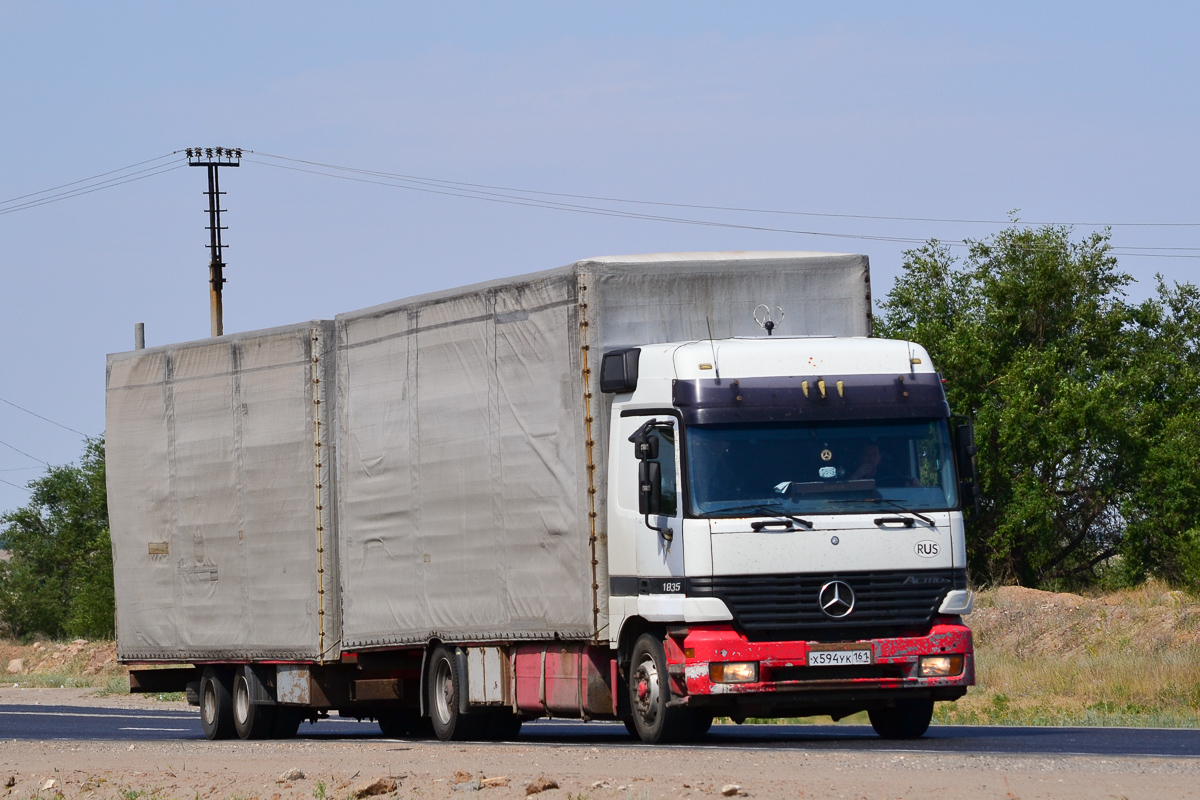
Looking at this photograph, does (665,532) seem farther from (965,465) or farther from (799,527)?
(965,465)

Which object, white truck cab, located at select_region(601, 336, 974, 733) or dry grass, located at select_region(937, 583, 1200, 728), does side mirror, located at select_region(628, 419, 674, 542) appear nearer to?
white truck cab, located at select_region(601, 336, 974, 733)

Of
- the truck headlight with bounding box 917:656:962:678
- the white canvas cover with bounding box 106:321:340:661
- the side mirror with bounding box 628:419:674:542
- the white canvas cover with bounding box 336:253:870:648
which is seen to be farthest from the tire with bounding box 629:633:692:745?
the white canvas cover with bounding box 106:321:340:661

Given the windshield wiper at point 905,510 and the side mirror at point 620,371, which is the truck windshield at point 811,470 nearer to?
the windshield wiper at point 905,510

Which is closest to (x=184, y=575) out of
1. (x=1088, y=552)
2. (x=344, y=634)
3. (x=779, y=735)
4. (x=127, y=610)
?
(x=127, y=610)

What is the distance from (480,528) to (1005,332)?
3508cm

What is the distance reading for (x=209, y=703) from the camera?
21188 millimetres

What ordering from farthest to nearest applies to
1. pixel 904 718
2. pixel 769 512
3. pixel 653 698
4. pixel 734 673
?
pixel 904 718 < pixel 653 698 < pixel 769 512 < pixel 734 673

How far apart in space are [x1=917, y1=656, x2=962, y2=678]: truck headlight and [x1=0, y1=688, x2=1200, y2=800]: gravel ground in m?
1.35

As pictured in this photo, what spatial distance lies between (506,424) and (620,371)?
6.02 ft

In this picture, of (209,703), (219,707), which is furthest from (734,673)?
(209,703)

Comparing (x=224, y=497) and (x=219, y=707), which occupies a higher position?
(x=224, y=497)

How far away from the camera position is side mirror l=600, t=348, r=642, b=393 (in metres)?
14.8

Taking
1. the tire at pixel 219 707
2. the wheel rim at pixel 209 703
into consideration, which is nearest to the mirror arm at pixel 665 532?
the tire at pixel 219 707

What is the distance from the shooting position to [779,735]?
60.1 ft
